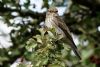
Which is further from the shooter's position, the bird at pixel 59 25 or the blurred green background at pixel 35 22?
the blurred green background at pixel 35 22

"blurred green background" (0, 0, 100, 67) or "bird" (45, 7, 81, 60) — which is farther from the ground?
"blurred green background" (0, 0, 100, 67)

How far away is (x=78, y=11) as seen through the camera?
5941 millimetres

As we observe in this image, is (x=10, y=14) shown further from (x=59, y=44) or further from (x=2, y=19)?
(x=59, y=44)

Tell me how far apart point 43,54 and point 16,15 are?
3.14 m

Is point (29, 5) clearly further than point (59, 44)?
Yes

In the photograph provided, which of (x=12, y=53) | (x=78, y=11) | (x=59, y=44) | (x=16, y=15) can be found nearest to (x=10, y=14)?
(x=16, y=15)

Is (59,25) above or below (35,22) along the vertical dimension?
below

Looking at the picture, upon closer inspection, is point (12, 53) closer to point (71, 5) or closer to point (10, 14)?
point (10, 14)

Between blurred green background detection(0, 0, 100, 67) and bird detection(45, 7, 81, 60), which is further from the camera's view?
blurred green background detection(0, 0, 100, 67)

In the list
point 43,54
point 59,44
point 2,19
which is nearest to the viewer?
point 43,54

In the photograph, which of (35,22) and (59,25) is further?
(35,22)

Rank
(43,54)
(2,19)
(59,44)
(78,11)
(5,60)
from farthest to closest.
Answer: (78,11), (2,19), (5,60), (59,44), (43,54)

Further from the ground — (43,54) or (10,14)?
(10,14)

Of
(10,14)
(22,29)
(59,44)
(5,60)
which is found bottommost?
(59,44)
